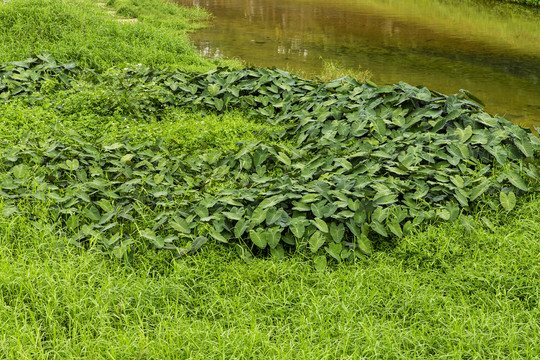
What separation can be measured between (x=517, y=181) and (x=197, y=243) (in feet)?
8.10

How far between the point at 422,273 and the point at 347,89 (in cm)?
285

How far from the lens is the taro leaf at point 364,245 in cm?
333

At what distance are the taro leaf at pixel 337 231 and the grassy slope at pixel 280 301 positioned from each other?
20cm

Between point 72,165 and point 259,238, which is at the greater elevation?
point 72,165

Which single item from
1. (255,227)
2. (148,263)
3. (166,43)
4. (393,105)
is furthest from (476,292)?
(166,43)

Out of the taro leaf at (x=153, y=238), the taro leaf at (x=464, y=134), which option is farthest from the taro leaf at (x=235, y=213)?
the taro leaf at (x=464, y=134)

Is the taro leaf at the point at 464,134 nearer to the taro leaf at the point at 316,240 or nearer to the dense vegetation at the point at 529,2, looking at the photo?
the taro leaf at the point at 316,240

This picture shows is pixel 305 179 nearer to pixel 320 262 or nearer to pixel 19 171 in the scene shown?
pixel 320 262

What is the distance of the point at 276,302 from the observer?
2.89m

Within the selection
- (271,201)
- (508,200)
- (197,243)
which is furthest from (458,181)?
(197,243)

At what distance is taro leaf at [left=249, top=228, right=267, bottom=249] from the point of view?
3285 millimetres

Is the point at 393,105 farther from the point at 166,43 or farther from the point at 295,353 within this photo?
the point at 166,43

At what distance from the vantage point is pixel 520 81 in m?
9.47

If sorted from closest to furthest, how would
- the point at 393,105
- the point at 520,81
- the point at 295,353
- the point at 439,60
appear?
the point at 295,353, the point at 393,105, the point at 520,81, the point at 439,60
